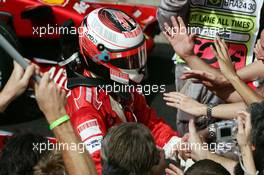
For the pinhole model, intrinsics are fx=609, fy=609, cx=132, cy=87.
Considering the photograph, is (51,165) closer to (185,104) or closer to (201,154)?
(201,154)

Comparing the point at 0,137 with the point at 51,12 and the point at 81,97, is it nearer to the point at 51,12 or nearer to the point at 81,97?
the point at 81,97

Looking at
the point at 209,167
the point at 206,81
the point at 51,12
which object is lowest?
the point at 51,12

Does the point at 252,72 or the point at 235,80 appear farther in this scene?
the point at 252,72

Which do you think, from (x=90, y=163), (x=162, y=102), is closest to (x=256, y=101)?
(x=90, y=163)

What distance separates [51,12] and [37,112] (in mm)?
976

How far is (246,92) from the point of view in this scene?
133 inches

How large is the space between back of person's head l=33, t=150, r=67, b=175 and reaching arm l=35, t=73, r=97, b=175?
0.11 metres

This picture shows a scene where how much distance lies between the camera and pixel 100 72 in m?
3.40

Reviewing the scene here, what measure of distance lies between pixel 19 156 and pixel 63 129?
244 millimetres

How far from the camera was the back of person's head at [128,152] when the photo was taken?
2.56 meters

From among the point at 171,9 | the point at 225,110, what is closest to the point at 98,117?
the point at 225,110

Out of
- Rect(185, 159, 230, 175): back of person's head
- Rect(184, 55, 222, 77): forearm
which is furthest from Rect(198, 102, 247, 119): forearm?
Rect(185, 159, 230, 175): back of person's head

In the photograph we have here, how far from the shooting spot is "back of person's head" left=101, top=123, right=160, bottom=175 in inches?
101

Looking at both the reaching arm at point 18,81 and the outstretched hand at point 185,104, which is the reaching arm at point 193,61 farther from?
the reaching arm at point 18,81
